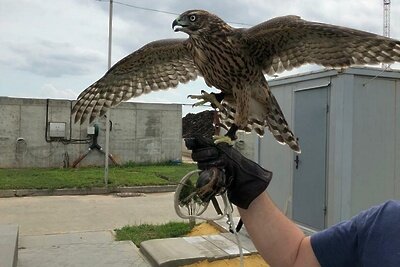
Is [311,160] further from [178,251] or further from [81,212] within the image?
[81,212]

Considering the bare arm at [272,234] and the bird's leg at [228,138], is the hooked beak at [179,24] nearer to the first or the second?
the bird's leg at [228,138]

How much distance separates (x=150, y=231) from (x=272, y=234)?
5317 millimetres

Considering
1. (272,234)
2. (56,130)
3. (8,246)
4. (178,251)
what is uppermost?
(56,130)

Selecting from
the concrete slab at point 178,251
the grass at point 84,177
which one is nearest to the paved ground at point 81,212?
the grass at point 84,177

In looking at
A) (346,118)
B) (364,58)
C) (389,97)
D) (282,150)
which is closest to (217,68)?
(364,58)

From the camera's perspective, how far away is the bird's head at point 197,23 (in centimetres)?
232

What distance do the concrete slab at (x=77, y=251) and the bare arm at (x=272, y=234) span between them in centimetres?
365

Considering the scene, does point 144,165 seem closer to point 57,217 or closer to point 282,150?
point 57,217

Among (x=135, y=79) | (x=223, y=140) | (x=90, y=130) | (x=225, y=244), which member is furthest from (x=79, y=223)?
(x=90, y=130)

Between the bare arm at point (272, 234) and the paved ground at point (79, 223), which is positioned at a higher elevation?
the bare arm at point (272, 234)

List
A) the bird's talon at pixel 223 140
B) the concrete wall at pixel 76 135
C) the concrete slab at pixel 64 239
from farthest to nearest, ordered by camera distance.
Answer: the concrete wall at pixel 76 135 → the concrete slab at pixel 64 239 → the bird's talon at pixel 223 140

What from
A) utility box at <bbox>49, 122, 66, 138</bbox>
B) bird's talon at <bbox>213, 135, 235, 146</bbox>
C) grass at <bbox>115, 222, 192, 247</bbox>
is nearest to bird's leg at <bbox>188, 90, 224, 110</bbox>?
bird's talon at <bbox>213, 135, 235, 146</bbox>

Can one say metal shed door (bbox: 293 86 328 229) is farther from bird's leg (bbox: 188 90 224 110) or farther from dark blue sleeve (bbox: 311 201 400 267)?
dark blue sleeve (bbox: 311 201 400 267)

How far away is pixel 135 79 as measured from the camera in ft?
9.86
